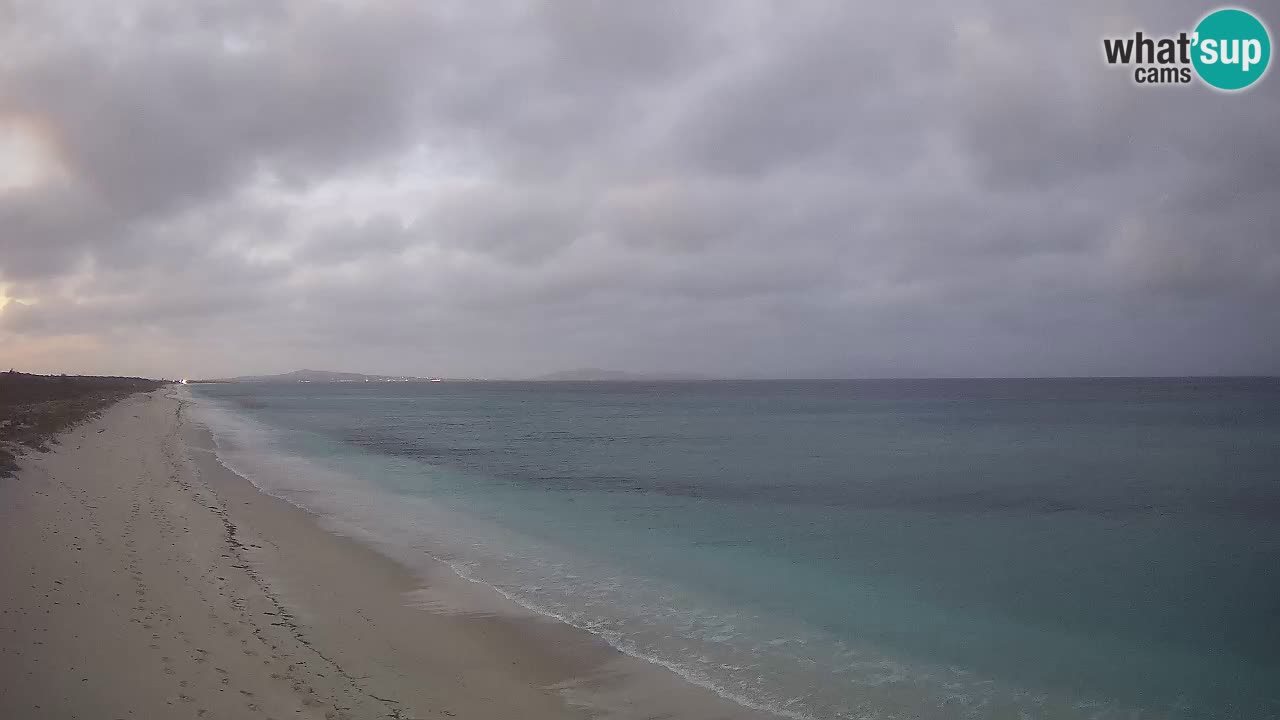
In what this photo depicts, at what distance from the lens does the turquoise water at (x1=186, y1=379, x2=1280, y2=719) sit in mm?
9578

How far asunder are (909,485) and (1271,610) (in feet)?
50.1

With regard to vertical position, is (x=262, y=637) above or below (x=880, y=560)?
above

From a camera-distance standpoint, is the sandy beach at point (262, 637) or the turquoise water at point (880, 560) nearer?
the sandy beach at point (262, 637)

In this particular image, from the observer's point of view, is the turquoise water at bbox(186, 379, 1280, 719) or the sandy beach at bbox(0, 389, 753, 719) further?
the turquoise water at bbox(186, 379, 1280, 719)

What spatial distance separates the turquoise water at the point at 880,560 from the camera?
9.58 m

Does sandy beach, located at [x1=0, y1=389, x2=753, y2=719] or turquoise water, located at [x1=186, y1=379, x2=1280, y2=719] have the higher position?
sandy beach, located at [x1=0, y1=389, x2=753, y2=719]

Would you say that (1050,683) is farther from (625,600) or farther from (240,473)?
(240,473)

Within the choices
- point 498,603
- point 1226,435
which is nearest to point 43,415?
point 498,603

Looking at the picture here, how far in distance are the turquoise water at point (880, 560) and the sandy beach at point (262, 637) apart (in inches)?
47.2

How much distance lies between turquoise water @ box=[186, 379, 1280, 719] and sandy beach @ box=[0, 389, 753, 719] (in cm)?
120

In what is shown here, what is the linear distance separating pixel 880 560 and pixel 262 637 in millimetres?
13234

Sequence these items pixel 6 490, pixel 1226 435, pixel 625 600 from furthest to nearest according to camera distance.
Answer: pixel 1226 435 < pixel 6 490 < pixel 625 600

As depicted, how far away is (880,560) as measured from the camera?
52.9 ft

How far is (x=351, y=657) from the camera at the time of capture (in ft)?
29.1
